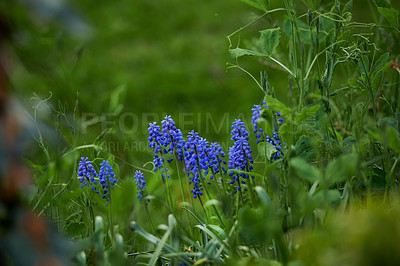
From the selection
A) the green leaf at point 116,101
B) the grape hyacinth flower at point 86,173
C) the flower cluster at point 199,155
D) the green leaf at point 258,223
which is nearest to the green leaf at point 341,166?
the green leaf at point 258,223

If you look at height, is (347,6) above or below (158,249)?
above

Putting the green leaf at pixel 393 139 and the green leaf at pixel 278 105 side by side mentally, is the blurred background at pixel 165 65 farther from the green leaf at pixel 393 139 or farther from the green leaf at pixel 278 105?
the green leaf at pixel 393 139

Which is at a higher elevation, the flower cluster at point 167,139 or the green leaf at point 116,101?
the green leaf at point 116,101

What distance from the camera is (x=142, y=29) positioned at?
181 inches

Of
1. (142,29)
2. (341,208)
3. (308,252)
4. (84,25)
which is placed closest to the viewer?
(84,25)

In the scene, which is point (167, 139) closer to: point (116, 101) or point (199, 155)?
point (199, 155)

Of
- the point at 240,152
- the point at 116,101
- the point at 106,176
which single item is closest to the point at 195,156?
the point at 240,152

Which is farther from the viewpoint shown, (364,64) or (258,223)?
(364,64)

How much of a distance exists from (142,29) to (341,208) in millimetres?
3790

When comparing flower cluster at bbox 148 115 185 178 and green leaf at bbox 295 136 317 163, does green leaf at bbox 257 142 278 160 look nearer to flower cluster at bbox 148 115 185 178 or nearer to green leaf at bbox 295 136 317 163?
green leaf at bbox 295 136 317 163

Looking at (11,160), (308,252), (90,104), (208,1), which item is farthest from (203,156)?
(208,1)

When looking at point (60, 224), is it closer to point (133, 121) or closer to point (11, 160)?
point (11, 160)

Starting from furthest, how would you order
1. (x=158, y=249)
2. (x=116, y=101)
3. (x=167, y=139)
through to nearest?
(x=116, y=101) < (x=167, y=139) < (x=158, y=249)

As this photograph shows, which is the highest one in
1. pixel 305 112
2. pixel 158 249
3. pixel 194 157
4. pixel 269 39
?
pixel 269 39
